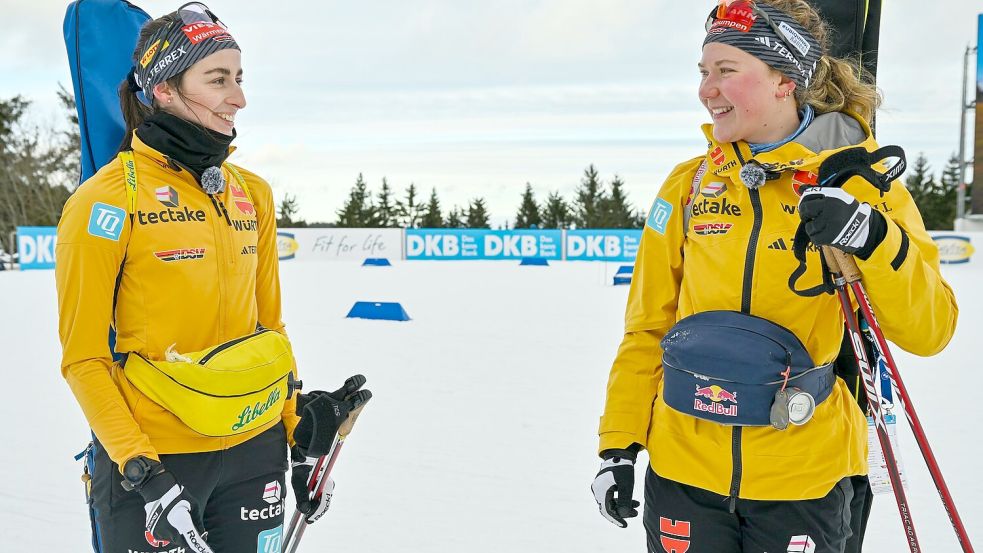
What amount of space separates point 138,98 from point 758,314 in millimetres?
1860

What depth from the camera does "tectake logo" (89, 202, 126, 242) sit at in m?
2.01

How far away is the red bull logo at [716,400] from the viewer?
6.19ft

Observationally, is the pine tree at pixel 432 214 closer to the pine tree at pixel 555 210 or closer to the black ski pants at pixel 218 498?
the pine tree at pixel 555 210

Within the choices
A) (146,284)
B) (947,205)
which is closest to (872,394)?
(146,284)

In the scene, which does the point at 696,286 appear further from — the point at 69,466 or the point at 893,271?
the point at 69,466

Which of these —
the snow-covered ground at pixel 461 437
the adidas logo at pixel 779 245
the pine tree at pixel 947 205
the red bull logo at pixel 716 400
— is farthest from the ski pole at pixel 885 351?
the pine tree at pixel 947 205

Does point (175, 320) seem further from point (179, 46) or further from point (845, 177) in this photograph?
point (845, 177)

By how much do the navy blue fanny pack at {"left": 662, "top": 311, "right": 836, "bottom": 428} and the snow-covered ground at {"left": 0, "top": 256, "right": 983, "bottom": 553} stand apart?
211cm

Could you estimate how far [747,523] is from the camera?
6.41 feet

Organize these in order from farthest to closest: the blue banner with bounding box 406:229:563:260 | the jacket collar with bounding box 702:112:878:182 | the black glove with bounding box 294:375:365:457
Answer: the blue banner with bounding box 406:229:563:260 < the black glove with bounding box 294:375:365:457 < the jacket collar with bounding box 702:112:878:182

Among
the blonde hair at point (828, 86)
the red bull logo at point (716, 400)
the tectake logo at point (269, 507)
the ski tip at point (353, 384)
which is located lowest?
the tectake logo at point (269, 507)

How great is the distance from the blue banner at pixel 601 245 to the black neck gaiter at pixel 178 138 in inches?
1079

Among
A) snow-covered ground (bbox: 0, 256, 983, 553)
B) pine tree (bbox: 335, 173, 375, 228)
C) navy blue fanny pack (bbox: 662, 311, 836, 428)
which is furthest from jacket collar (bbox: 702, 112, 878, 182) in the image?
pine tree (bbox: 335, 173, 375, 228)

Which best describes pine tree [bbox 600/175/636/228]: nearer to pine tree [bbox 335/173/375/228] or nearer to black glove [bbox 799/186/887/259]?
pine tree [bbox 335/173/375/228]
